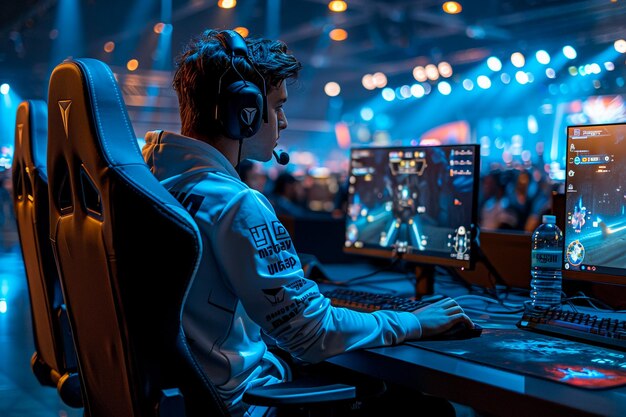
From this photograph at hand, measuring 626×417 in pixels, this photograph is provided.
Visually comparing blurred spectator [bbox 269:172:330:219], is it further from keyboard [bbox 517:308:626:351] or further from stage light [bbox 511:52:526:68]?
stage light [bbox 511:52:526:68]

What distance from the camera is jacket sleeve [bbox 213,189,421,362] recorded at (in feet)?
3.64

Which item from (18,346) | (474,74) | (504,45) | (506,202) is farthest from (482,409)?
(474,74)

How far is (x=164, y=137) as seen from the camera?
1.22 m

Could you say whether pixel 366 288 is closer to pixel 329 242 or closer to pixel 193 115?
pixel 329 242

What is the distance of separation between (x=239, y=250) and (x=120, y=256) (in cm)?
27

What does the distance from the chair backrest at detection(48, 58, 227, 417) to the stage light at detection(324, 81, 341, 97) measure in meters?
12.8

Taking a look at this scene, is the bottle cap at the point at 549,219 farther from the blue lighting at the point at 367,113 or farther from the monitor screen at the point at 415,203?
the blue lighting at the point at 367,113

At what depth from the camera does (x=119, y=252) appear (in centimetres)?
87

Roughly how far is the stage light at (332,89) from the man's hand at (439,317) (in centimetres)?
1239

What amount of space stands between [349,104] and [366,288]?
42.4ft

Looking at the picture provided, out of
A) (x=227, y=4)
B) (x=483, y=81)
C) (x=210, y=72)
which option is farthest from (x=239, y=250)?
(x=483, y=81)

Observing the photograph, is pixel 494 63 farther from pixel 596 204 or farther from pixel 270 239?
pixel 270 239

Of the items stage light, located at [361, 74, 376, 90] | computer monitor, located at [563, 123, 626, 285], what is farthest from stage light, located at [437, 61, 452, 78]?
computer monitor, located at [563, 123, 626, 285]

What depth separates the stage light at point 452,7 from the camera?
27.7 ft
